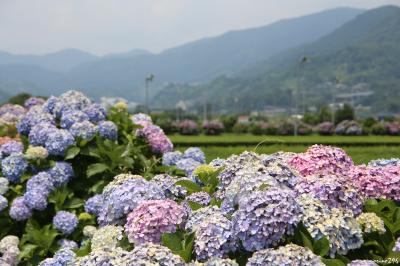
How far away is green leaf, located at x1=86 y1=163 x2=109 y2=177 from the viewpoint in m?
5.26

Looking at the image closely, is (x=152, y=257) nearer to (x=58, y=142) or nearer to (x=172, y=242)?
(x=172, y=242)

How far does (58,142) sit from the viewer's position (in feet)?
17.3

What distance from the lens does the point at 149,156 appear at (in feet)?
20.0

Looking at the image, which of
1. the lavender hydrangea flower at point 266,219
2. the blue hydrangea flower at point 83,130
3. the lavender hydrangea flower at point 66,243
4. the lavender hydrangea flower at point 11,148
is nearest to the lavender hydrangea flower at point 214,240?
the lavender hydrangea flower at point 266,219

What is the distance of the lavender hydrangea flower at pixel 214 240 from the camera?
2344 millimetres

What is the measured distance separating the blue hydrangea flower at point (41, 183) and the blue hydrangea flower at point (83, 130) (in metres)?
0.54

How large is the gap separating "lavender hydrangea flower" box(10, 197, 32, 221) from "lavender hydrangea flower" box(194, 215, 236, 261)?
9.89ft

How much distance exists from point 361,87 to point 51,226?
201m

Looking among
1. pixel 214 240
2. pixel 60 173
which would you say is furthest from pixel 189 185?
pixel 60 173

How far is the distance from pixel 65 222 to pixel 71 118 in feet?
3.92

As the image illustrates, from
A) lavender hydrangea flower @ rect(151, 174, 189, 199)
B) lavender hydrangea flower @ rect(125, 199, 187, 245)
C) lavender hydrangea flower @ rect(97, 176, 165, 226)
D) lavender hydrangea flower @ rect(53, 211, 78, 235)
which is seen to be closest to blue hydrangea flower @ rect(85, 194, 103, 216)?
lavender hydrangea flower @ rect(53, 211, 78, 235)

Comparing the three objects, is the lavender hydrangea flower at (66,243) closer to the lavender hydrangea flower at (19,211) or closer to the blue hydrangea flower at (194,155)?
the lavender hydrangea flower at (19,211)

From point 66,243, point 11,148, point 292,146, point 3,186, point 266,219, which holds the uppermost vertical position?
point 266,219

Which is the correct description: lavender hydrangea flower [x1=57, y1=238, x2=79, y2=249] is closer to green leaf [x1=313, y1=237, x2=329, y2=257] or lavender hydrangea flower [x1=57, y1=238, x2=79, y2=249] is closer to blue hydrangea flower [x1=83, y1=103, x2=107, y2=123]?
blue hydrangea flower [x1=83, y1=103, x2=107, y2=123]
